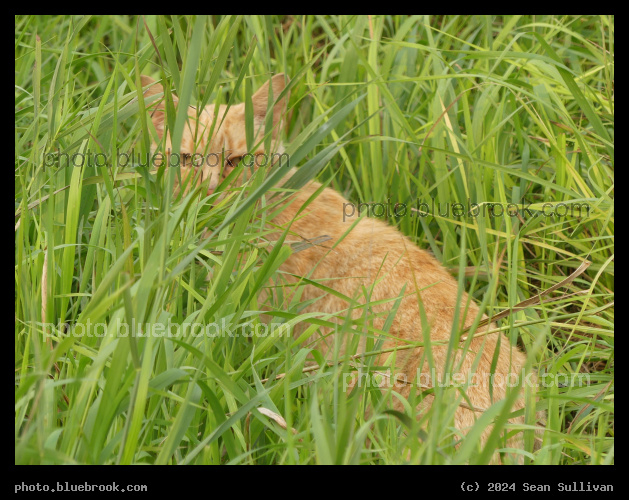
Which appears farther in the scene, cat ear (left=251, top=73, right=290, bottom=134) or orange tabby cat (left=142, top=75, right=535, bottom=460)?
cat ear (left=251, top=73, right=290, bottom=134)

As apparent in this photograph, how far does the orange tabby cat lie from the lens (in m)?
1.79

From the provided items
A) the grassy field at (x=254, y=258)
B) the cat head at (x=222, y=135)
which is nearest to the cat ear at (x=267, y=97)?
the cat head at (x=222, y=135)

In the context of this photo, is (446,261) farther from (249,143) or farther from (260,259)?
(249,143)

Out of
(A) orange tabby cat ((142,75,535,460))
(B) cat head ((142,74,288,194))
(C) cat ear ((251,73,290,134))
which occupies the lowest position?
(A) orange tabby cat ((142,75,535,460))

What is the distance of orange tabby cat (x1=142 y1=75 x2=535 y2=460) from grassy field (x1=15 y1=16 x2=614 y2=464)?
0.12 m

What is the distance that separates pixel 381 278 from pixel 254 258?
0.42 meters

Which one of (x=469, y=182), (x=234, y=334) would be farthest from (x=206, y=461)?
(x=469, y=182)

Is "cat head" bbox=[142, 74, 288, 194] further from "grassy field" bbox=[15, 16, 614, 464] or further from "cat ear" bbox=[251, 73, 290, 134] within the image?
"grassy field" bbox=[15, 16, 614, 464]

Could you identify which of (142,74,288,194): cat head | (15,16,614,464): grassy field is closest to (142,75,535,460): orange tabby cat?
(142,74,288,194): cat head

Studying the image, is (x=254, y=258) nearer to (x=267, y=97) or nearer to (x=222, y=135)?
(x=222, y=135)

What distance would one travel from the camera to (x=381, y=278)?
1850mm

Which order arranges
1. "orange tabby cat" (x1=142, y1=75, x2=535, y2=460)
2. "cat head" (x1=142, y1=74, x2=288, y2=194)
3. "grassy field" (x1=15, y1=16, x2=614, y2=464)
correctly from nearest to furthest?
"grassy field" (x1=15, y1=16, x2=614, y2=464) < "orange tabby cat" (x1=142, y1=75, x2=535, y2=460) < "cat head" (x1=142, y1=74, x2=288, y2=194)

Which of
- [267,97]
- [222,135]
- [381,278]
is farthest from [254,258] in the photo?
[267,97]

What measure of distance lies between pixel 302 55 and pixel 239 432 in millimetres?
2191
